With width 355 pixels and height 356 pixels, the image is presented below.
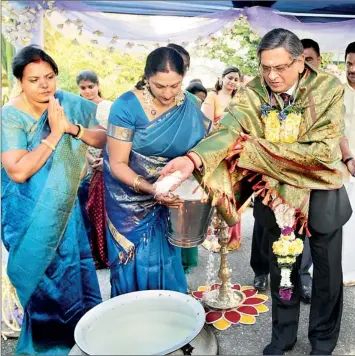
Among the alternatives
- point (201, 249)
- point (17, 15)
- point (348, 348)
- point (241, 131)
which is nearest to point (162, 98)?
point (241, 131)

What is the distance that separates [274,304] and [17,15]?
2.36 m

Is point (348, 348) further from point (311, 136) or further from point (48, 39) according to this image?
point (48, 39)

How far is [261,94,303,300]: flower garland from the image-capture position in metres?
2.13

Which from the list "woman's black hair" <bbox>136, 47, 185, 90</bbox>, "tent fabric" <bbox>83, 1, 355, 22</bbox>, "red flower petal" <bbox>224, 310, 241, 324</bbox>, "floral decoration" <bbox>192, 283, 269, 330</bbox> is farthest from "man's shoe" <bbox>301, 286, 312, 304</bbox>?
"tent fabric" <bbox>83, 1, 355, 22</bbox>

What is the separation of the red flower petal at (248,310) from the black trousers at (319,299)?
0.49 m

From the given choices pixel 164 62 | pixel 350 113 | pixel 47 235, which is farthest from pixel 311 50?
pixel 47 235

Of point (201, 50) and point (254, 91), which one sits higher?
point (201, 50)

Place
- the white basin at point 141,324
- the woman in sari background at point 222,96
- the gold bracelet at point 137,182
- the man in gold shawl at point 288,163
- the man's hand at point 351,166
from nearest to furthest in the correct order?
the white basin at point 141,324, the man in gold shawl at point 288,163, the gold bracelet at point 137,182, the man's hand at point 351,166, the woman in sari background at point 222,96

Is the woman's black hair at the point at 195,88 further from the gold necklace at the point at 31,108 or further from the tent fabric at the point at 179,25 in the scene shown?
the gold necklace at the point at 31,108

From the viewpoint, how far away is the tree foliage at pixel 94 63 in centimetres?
302

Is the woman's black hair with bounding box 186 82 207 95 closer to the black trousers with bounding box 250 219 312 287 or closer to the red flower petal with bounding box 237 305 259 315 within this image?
the black trousers with bounding box 250 219 312 287

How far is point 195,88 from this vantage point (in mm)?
5082

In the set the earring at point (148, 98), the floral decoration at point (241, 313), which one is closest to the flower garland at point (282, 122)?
the earring at point (148, 98)

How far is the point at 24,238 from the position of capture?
2428 millimetres
